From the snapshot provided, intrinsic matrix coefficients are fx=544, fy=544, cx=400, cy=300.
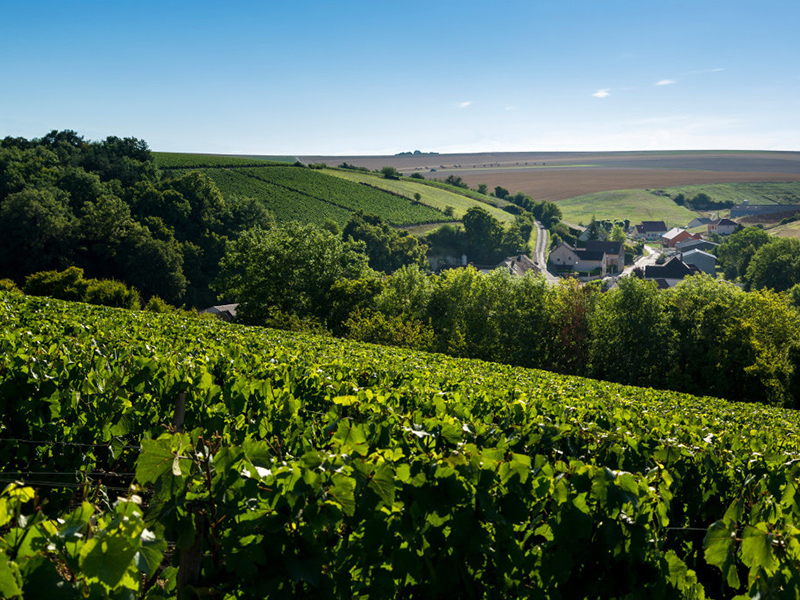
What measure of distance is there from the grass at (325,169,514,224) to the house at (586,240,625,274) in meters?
21.4

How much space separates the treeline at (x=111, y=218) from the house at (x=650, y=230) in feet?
415

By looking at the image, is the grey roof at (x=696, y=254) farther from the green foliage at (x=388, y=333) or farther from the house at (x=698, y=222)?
the green foliage at (x=388, y=333)

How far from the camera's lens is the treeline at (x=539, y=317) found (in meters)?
34.3

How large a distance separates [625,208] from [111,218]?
16555 centimetres

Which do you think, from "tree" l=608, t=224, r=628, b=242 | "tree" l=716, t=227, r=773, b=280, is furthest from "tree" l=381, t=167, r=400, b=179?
"tree" l=716, t=227, r=773, b=280

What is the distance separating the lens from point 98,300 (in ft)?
129

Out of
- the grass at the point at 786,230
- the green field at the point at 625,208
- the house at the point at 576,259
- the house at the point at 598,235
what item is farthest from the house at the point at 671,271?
the green field at the point at 625,208

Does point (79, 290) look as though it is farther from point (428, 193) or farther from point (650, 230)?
point (650, 230)

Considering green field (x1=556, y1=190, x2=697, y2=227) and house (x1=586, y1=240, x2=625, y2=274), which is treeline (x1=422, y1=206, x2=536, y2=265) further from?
green field (x1=556, y1=190, x2=697, y2=227)

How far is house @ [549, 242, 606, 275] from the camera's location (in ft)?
397

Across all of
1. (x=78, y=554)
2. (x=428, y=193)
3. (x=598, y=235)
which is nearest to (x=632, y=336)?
(x=78, y=554)

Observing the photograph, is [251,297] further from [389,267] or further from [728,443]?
[389,267]

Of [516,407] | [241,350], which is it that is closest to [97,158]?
[241,350]

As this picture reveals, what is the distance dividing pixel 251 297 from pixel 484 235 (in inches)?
3157
